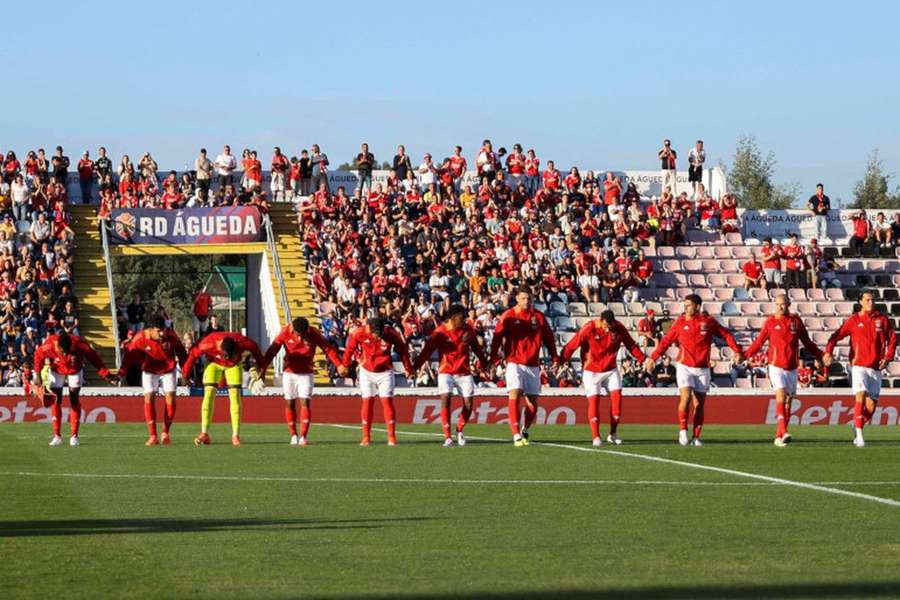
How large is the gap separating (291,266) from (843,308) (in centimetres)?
1442

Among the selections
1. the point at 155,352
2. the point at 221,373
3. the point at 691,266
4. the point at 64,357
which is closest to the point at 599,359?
the point at 221,373

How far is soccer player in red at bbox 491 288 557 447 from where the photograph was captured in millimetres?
23312

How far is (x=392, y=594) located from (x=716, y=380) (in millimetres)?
31054

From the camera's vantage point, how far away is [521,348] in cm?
2333

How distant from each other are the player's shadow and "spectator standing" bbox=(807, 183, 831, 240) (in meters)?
36.3

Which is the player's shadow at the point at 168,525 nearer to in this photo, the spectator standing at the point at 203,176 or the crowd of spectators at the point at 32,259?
the crowd of spectators at the point at 32,259

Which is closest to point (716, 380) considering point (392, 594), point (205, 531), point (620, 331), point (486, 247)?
point (486, 247)

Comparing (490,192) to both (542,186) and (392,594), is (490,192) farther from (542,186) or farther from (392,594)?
(392,594)

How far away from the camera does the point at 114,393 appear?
35281 millimetres

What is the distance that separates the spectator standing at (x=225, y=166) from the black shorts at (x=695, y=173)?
13418mm

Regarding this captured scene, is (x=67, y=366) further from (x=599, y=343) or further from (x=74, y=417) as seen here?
(x=599, y=343)

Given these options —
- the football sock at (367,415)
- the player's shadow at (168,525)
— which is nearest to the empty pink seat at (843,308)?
the football sock at (367,415)

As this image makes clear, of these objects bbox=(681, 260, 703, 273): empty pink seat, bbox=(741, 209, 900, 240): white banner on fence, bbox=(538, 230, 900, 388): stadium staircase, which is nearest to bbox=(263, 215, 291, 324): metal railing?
bbox=(538, 230, 900, 388): stadium staircase

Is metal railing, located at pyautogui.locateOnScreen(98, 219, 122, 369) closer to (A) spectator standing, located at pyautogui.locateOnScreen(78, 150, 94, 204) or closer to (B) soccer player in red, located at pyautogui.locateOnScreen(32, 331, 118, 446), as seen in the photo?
(A) spectator standing, located at pyautogui.locateOnScreen(78, 150, 94, 204)
